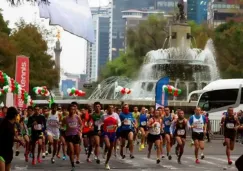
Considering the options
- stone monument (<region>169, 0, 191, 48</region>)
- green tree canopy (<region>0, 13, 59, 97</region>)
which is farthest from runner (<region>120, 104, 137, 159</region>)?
green tree canopy (<region>0, 13, 59, 97</region>)

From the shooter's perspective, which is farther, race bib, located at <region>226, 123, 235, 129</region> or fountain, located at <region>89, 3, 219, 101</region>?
fountain, located at <region>89, 3, 219, 101</region>

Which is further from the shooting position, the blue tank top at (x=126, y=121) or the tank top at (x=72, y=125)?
the blue tank top at (x=126, y=121)

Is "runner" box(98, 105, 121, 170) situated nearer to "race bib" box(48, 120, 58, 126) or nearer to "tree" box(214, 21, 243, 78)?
"race bib" box(48, 120, 58, 126)

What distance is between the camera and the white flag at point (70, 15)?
57.1 feet

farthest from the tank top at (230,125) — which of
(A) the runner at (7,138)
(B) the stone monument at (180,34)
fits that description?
(B) the stone monument at (180,34)

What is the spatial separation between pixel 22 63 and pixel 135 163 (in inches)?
809

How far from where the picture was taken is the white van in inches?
2215

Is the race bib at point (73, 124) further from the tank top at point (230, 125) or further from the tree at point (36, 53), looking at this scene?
the tree at point (36, 53)

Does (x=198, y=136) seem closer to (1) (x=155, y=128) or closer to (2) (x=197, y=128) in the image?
(2) (x=197, y=128)

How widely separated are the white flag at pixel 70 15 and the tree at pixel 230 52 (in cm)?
6766

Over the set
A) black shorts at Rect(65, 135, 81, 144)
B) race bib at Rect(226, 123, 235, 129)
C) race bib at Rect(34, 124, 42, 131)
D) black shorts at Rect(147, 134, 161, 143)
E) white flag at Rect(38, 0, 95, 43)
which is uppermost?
white flag at Rect(38, 0, 95, 43)

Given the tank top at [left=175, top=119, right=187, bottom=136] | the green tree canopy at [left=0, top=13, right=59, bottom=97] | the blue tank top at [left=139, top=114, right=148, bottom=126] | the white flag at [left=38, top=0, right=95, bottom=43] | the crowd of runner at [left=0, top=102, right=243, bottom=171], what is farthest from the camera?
the green tree canopy at [left=0, top=13, right=59, bottom=97]

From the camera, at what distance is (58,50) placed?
7308 inches

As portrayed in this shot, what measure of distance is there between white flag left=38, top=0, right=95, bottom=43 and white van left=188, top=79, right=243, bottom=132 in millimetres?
38441
